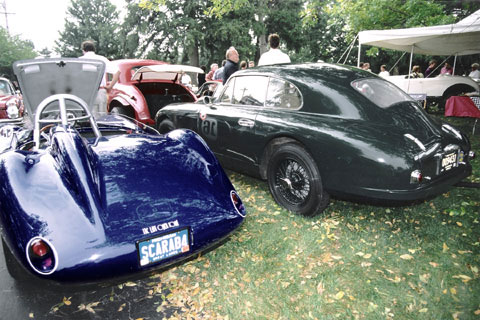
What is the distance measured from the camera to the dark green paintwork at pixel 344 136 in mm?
2840

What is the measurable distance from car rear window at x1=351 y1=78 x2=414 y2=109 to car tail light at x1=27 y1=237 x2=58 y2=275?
300cm

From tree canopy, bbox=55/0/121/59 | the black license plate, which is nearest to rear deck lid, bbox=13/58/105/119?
the black license plate

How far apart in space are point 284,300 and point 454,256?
157cm

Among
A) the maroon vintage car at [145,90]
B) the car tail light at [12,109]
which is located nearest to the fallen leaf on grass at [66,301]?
the maroon vintage car at [145,90]

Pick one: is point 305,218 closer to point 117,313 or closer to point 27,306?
point 117,313

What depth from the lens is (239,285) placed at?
2.59 metres

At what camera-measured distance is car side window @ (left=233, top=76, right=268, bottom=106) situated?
13.3ft

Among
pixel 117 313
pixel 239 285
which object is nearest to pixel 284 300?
pixel 239 285

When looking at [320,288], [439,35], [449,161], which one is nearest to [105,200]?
[320,288]

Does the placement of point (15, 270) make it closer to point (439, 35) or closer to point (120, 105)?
point (120, 105)

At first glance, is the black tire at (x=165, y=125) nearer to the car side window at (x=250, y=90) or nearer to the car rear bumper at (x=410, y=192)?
the car side window at (x=250, y=90)

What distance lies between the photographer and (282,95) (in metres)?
3.81

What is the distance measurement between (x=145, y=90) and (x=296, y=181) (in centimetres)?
508

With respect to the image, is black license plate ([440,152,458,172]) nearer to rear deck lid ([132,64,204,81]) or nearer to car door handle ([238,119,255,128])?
car door handle ([238,119,255,128])
